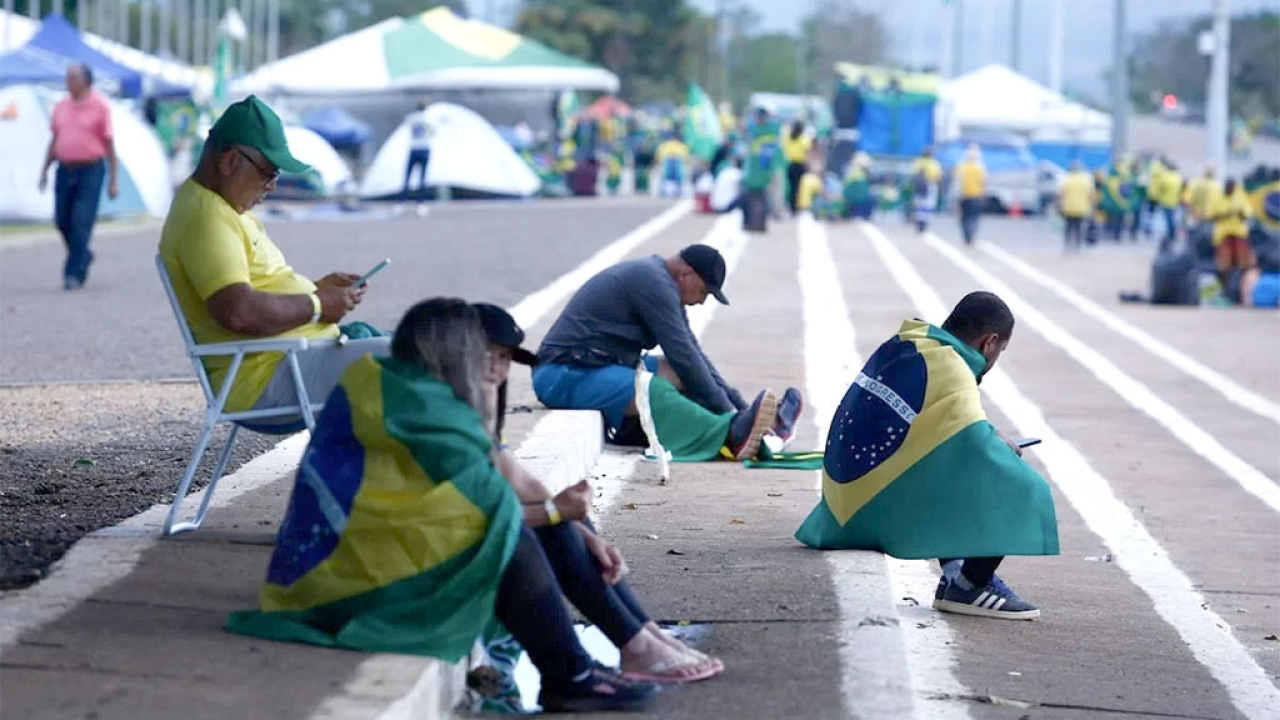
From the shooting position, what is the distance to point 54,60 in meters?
28.3

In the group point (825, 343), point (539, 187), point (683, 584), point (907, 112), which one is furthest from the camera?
point (907, 112)

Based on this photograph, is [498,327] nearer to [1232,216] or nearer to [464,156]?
[1232,216]

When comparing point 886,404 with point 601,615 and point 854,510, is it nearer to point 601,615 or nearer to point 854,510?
point 854,510

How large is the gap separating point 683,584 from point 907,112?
42.9m

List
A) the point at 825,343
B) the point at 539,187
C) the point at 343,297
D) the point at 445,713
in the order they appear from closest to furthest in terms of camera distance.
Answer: the point at 445,713 → the point at 343,297 → the point at 825,343 → the point at 539,187

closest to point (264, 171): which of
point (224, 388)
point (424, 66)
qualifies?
point (224, 388)

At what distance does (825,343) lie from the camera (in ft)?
50.7

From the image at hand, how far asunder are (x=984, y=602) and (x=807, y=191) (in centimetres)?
3073

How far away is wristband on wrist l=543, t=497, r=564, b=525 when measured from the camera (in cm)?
523

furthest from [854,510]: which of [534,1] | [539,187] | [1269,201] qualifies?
[534,1]

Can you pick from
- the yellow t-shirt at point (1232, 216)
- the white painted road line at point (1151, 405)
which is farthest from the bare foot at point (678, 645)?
the yellow t-shirt at point (1232, 216)

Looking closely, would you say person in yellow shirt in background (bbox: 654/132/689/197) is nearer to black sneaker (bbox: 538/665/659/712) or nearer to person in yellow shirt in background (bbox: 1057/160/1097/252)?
person in yellow shirt in background (bbox: 1057/160/1097/252)

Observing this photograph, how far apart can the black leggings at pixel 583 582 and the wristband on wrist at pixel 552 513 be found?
4 cm

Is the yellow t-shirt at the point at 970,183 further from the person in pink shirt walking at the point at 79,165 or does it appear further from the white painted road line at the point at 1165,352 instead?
the person in pink shirt walking at the point at 79,165
